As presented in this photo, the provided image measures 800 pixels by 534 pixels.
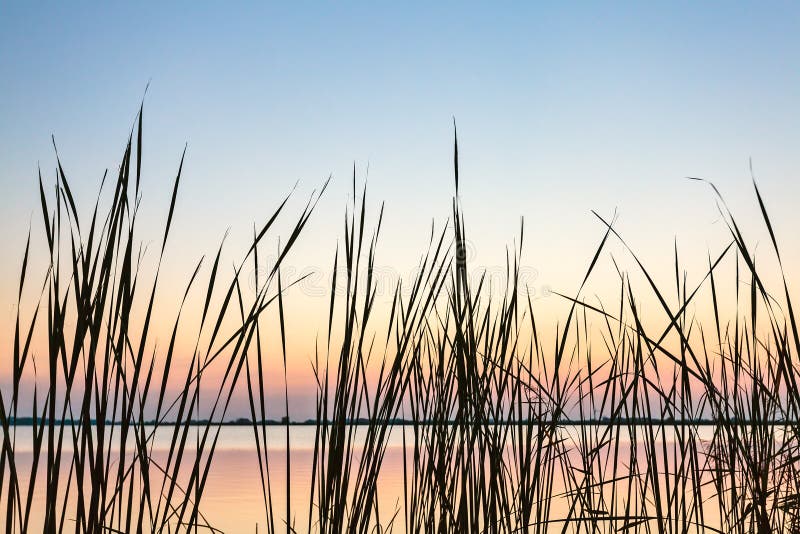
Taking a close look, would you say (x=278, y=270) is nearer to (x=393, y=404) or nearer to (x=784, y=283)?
(x=393, y=404)

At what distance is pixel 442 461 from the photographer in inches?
70.7

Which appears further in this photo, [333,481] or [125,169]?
[333,481]

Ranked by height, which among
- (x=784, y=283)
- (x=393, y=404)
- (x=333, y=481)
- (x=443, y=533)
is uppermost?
(x=784, y=283)

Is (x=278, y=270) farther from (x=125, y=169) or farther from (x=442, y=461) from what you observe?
(x=442, y=461)

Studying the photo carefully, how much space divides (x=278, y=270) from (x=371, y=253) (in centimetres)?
20

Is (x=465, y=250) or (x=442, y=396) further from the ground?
(x=465, y=250)

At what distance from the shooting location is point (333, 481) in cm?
158

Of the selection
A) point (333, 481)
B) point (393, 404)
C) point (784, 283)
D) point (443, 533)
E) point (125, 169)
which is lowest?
point (443, 533)

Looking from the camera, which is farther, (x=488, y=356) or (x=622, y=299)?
(x=622, y=299)

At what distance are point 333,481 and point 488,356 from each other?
55cm

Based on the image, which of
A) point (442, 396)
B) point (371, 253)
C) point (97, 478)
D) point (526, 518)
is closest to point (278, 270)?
point (371, 253)

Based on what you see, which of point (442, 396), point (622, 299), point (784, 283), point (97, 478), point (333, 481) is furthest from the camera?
point (622, 299)

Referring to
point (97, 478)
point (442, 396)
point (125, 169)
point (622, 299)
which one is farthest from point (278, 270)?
point (622, 299)

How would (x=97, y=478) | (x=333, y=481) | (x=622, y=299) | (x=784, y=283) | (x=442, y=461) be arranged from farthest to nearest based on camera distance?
(x=622, y=299) < (x=442, y=461) < (x=333, y=481) < (x=784, y=283) < (x=97, y=478)
